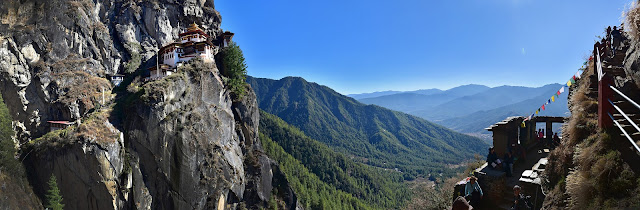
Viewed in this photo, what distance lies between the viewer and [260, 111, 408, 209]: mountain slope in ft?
311

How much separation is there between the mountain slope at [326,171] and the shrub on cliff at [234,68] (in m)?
50.9

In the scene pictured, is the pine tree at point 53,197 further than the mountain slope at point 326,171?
No

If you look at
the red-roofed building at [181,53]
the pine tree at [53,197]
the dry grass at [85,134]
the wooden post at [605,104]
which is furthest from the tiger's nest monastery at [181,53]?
the wooden post at [605,104]

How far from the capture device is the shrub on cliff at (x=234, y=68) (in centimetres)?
4325

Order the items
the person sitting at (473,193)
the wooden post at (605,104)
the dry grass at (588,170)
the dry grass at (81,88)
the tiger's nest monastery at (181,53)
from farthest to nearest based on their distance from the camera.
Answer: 1. the tiger's nest monastery at (181,53)
2. the dry grass at (81,88)
3. the person sitting at (473,193)
4. the wooden post at (605,104)
5. the dry grass at (588,170)

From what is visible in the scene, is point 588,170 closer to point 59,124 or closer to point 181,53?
point 59,124

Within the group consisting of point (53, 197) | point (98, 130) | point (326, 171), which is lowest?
point (326, 171)

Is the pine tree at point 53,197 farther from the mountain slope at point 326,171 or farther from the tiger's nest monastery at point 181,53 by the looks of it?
the mountain slope at point 326,171

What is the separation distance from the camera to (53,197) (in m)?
27.1

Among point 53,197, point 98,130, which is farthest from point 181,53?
point 53,197

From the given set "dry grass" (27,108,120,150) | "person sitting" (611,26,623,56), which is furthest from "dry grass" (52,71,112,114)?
"person sitting" (611,26,623,56)

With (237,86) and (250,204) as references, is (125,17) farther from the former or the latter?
(250,204)

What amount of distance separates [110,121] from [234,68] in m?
17.6

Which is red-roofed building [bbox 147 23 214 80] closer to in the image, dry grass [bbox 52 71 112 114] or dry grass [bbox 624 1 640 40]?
dry grass [bbox 52 71 112 114]
